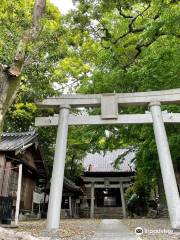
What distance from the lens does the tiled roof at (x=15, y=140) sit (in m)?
15.6

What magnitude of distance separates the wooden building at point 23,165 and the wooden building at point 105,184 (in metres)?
5.63

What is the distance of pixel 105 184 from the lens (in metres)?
26.9

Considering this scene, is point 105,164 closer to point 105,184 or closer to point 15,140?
point 105,184

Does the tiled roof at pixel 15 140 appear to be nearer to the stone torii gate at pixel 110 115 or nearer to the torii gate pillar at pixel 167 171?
the stone torii gate at pixel 110 115

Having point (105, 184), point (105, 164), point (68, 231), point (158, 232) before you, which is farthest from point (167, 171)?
point (105, 164)

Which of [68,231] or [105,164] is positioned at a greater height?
[105,164]

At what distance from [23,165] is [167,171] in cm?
1102

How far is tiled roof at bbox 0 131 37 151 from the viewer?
15.6 meters

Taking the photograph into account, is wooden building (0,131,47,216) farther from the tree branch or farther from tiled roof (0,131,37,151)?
the tree branch

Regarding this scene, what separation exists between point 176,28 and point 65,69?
7.73m

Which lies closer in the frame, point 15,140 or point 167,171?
point 167,171

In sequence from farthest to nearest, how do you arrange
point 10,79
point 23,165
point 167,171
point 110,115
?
1. point 23,165
2. point 110,115
3. point 167,171
4. point 10,79

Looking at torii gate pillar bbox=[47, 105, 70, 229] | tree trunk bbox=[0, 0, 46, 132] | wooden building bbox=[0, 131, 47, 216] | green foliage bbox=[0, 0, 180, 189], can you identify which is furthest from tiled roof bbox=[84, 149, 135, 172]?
tree trunk bbox=[0, 0, 46, 132]

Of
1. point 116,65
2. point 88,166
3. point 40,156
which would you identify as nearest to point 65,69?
point 116,65
